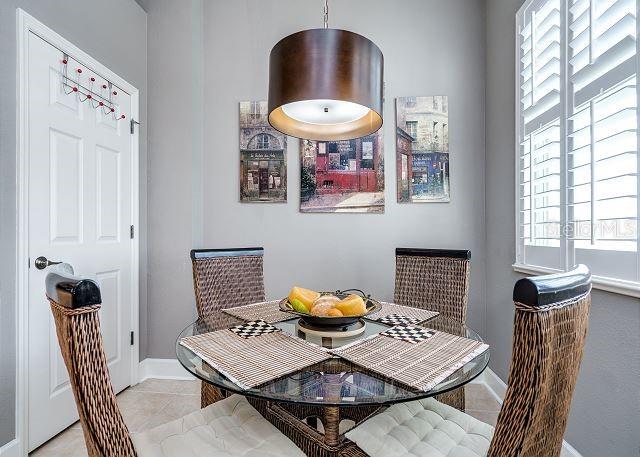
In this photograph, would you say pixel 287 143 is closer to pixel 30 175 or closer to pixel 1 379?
pixel 30 175

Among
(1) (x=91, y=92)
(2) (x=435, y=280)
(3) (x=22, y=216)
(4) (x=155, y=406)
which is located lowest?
(4) (x=155, y=406)

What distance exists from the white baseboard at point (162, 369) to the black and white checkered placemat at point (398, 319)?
1948 mm

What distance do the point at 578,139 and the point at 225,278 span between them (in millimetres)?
1914

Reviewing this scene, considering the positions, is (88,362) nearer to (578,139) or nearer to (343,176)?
(578,139)

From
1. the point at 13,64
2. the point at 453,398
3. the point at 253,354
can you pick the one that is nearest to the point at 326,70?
the point at 253,354

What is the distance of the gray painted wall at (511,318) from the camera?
1.32 metres

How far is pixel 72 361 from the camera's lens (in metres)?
0.76

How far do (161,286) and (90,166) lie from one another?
40.8 inches

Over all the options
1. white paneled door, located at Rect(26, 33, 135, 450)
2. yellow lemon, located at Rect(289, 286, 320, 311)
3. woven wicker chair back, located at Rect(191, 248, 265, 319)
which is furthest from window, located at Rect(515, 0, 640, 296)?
white paneled door, located at Rect(26, 33, 135, 450)

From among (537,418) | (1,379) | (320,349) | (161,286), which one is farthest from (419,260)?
(1,379)

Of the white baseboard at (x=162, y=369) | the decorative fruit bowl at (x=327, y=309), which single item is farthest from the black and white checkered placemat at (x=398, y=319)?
the white baseboard at (x=162, y=369)

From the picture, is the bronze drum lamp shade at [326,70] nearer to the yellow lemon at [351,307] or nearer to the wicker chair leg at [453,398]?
the yellow lemon at [351,307]

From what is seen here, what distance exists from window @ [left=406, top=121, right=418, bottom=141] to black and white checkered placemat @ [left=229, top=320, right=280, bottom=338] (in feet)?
6.49

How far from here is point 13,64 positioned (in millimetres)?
1710
